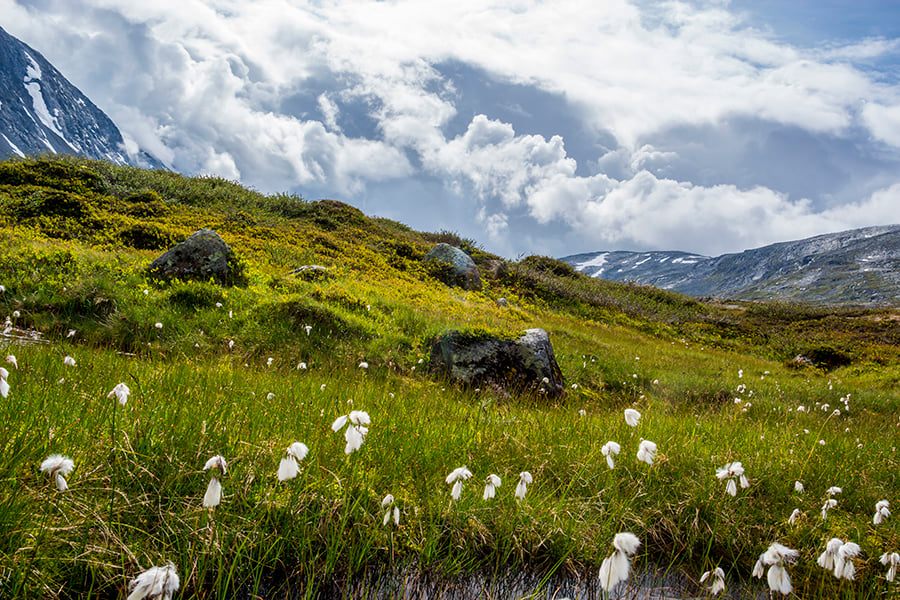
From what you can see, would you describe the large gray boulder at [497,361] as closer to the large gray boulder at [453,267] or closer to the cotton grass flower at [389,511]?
the cotton grass flower at [389,511]

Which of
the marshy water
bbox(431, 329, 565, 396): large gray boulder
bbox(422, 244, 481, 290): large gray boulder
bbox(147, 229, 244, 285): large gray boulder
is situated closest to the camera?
the marshy water

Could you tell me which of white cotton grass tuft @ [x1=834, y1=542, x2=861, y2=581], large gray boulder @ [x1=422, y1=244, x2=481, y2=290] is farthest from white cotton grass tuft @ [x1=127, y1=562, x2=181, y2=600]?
large gray boulder @ [x1=422, y1=244, x2=481, y2=290]

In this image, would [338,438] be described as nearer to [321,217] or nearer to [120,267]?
[120,267]

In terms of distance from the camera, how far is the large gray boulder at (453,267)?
84.3ft

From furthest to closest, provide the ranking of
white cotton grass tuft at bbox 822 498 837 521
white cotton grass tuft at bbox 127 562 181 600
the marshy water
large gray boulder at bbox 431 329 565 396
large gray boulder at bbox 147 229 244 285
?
large gray boulder at bbox 147 229 244 285 → large gray boulder at bbox 431 329 565 396 → white cotton grass tuft at bbox 822 498 837 521 → the marshy water → white cotton grass tuft at bbox 127 562 181 600

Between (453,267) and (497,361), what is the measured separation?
1730 centimetres

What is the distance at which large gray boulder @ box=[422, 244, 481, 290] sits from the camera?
84.3 feet

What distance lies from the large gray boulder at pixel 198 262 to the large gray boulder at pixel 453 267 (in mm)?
14579

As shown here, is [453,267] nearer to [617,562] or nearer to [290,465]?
[290,465]

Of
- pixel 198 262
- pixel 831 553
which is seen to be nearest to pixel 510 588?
pixel 831 553

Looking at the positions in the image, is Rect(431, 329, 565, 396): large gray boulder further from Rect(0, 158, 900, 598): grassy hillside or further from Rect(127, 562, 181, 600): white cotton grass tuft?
Rect(127, 562, 181, 600): white cotton grass tuft

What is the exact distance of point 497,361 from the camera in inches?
359

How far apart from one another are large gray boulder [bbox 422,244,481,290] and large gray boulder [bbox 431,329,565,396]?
16.1m

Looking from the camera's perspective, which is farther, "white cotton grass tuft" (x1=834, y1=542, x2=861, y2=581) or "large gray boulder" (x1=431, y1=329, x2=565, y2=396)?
"large gray boulder" (x1=431, y1=329, x2=565, y2=396)
